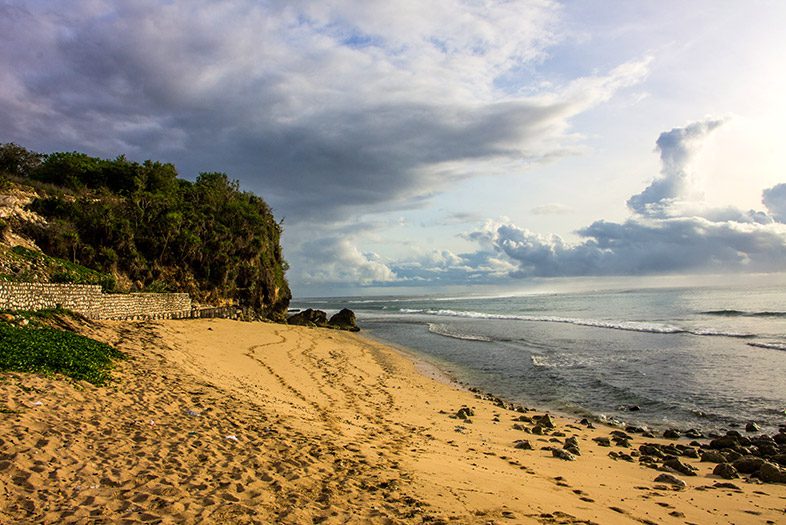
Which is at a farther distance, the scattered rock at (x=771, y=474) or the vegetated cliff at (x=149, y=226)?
the vegetated cliff at (x=149, y=226)

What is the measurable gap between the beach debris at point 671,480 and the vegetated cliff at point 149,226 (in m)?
24.7

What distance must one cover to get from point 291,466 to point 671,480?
24.3 feet

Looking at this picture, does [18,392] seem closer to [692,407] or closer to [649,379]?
[692,407]

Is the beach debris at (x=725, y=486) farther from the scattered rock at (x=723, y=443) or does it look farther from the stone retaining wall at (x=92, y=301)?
the stone retaining wall at (x=92, y=301)

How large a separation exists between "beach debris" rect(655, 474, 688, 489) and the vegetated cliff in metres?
24.7

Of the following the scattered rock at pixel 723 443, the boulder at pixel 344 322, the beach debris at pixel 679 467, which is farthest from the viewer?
the boulder at pixel 344 322

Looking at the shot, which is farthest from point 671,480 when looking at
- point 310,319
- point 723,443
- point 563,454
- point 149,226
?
point 310,319

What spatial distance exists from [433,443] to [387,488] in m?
3.86

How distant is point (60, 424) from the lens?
7.43m

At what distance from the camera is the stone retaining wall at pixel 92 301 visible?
14912mm

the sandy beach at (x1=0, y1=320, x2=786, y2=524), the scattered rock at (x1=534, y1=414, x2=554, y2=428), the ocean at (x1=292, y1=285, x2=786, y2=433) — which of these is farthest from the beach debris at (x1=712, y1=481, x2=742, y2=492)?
the ocean at (x1=292, y1=285, x2=786, y2=433)

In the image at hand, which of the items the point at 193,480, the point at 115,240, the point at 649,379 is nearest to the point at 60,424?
the point at 193,480

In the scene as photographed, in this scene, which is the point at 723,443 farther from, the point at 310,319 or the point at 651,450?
the point at 310,319

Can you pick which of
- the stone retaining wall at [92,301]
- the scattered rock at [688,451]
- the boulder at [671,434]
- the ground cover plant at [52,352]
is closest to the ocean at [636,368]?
the boulder at [671,434]
